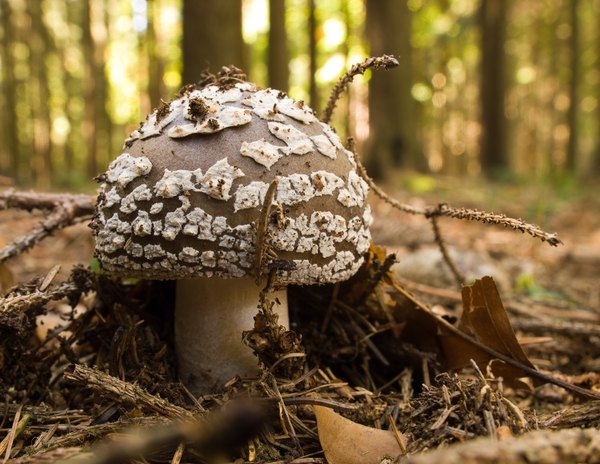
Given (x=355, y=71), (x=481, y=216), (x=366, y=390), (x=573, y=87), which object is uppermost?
(x=573, y=87)

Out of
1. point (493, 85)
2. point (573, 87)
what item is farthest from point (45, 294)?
point (573, 87)

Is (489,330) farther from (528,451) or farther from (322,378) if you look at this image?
(528,451)

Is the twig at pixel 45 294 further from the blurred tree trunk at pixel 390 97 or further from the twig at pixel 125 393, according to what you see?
the blurred tree trunk at pixel 390 97

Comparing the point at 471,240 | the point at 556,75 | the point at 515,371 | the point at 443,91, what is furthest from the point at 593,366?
the point at 443,91

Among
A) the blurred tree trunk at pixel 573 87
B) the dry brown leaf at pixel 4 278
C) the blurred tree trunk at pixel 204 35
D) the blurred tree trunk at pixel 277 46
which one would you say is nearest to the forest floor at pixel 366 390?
the dry brown leaf at pixel 4 278

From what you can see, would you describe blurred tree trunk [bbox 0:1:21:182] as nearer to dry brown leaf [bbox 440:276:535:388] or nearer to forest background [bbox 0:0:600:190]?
forest background [bbox 0:0:600:190]

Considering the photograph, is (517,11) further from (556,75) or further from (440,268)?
(440,268)
